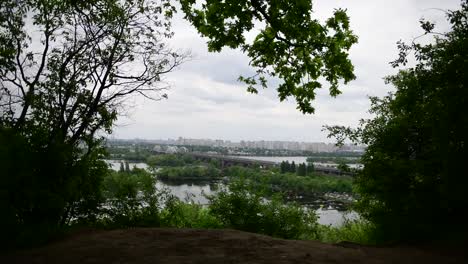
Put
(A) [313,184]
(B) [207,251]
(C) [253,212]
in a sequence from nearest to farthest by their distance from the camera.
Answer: (B) [207,251]
(C) [253,212]
(A) [313,184]

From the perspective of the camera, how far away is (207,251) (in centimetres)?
558

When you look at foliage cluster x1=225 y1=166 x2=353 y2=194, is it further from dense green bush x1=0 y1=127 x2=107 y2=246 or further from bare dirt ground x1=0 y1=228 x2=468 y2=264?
bare dirt ground x1=0 y1=228 x2=468 y2=264

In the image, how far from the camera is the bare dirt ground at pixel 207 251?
17.0ft

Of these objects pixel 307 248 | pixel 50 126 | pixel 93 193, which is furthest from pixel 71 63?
pixel 307 248

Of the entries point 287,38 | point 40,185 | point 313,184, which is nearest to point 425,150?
point 287,38

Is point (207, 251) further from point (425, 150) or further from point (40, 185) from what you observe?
point (425, 150)

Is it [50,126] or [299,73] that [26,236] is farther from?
[299,73]

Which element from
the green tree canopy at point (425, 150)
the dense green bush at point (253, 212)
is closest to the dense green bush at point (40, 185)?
the dense green bush at point (253, 212)

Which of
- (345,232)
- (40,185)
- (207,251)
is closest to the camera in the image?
(207,251)

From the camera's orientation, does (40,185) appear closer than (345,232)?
Yes

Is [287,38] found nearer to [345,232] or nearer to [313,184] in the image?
[345,232]

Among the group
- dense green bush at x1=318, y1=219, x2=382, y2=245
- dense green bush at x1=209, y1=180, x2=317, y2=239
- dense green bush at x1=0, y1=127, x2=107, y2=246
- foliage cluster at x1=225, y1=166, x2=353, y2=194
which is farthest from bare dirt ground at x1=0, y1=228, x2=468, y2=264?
foliage cluster at x1=225, y1=166, x2=353, y2=194

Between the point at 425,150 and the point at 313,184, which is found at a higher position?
the point at 425,150

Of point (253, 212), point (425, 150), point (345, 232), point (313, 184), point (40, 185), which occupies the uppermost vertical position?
point (425, 150)
